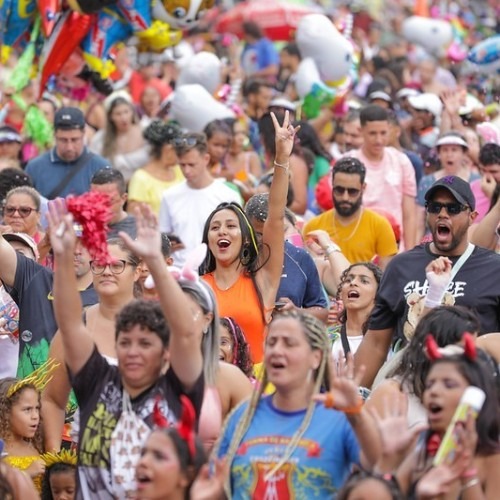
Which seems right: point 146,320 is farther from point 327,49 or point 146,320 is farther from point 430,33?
point 430,33

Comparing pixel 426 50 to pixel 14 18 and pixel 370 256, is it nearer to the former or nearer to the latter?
pixel 14 18

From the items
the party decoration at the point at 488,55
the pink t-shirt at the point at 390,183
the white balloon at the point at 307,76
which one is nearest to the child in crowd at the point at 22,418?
the pink t-shirt at the point at 390,183

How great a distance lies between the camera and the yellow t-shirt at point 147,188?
474 inches

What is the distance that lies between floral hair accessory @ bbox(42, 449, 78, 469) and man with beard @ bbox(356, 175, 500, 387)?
1.44 metres

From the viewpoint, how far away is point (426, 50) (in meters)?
23.2

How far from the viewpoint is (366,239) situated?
34.3ft

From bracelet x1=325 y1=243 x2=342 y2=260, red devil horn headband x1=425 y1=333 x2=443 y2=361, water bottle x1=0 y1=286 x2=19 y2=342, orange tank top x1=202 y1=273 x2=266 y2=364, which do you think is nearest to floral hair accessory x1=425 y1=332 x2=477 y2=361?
red devil horn headband x1=425 y1=333 x2=443 y2=361

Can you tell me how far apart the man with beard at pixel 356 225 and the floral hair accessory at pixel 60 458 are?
3457mm

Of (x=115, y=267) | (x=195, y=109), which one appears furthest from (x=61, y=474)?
(x=195, y=109)

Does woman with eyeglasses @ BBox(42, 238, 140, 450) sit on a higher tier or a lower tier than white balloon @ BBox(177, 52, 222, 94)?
lower

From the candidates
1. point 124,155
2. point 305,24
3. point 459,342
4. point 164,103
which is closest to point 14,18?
point 124,155

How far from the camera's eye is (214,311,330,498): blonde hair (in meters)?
5.71

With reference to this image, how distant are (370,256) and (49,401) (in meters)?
3.59

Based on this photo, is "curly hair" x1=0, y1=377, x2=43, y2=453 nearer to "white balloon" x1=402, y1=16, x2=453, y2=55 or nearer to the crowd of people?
the crowd of people
